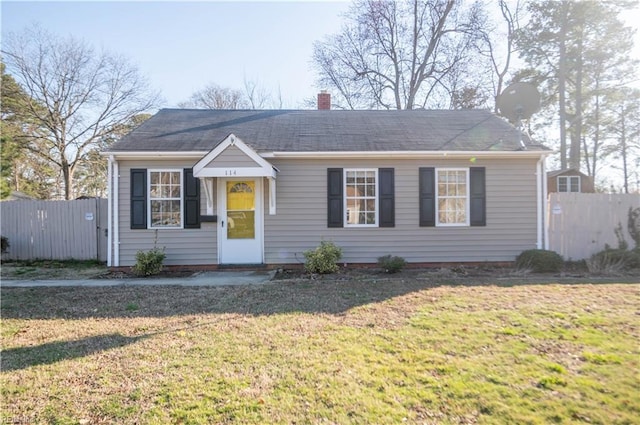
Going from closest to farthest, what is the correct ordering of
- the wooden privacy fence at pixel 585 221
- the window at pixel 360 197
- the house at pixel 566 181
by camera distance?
the window at pixel 360 197 < the wooden privacy fence at pixel 585 221 < the house at pixel 566 181

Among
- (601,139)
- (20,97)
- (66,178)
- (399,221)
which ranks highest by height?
(20,97)

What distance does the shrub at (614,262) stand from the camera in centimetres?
834

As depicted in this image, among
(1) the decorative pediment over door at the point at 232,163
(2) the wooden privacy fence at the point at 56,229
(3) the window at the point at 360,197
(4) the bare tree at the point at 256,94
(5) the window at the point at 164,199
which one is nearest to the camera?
(1) the decorative pediment over door at the point at 232,163

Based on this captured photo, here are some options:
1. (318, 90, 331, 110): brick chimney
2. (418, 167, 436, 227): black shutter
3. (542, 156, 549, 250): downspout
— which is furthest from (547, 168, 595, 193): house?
(418, 167, 436, 227): black shutter

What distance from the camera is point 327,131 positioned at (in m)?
10.1

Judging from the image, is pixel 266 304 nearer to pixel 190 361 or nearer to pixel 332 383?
pixel 190 361

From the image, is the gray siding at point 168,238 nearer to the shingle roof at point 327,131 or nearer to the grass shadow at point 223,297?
the shingle roof at point 327,131

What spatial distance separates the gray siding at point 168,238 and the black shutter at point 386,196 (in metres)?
4.32

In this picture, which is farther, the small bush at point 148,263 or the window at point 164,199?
the window at point 164,199

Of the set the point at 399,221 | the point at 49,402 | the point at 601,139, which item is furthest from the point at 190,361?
the point at 601,139

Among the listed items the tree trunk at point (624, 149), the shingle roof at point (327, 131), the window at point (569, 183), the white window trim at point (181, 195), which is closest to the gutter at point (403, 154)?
the shingle roof at point (327, 131)

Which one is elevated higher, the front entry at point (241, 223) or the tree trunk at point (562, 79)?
the tree trunk at point (562, 79)

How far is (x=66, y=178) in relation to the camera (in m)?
20.6

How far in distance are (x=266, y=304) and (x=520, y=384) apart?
3.69 m
